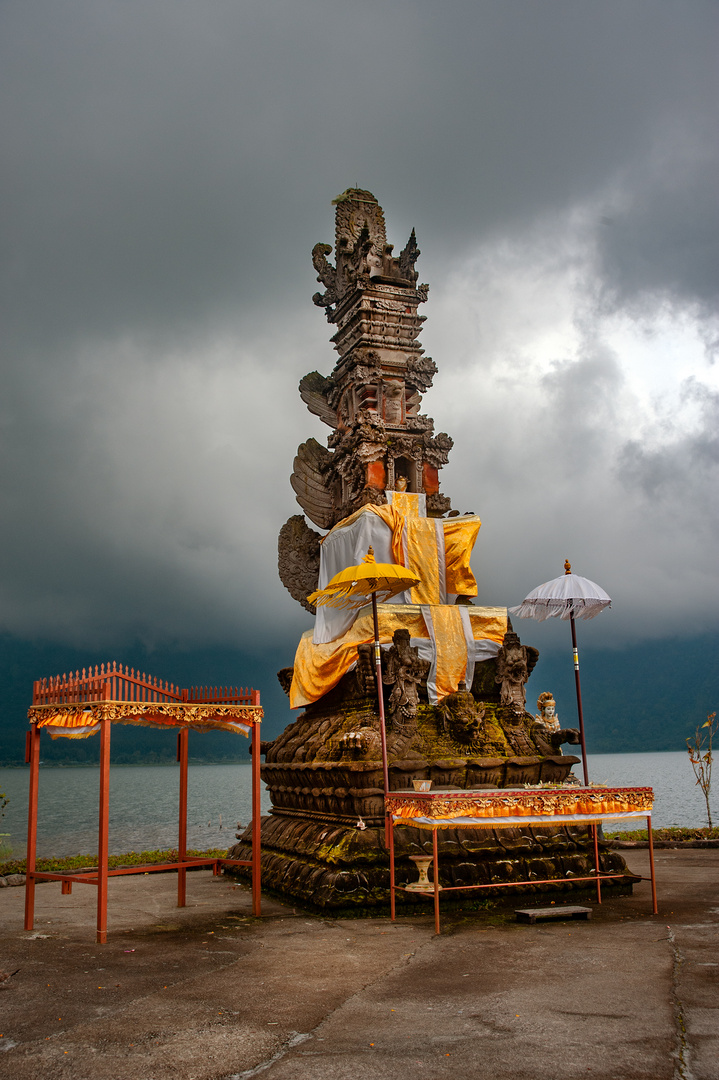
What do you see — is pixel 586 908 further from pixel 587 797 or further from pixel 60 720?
pixel 60 720

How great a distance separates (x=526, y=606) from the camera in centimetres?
1292

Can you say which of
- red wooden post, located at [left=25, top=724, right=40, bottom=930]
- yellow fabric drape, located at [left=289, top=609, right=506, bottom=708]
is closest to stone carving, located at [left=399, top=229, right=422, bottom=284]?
yellow fabric drape, located at [left=289, top=609, right=506, bottom=708]

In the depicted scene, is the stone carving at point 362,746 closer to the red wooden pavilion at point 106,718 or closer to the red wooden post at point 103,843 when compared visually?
the red wooden pavilion at point 106,718

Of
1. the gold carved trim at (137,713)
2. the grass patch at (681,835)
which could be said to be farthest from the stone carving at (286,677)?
the grass patch at (681,835)

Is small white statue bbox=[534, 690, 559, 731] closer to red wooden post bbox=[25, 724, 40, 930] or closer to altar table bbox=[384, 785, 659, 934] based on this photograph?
altar table bbox=[384, 785, 659, 934]

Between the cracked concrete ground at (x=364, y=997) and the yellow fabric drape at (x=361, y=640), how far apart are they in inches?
165

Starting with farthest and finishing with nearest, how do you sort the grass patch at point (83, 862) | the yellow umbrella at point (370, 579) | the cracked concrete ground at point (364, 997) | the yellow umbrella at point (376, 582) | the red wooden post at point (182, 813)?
the grass patch at point (83, 862) < the red wooden post at point (182, 813) < the yellow umbrella at point (370, 579) < the yellow umbrella at point (376, 582) < the cracked concrete ground at point (364, 997)

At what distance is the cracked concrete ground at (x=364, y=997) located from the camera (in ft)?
17.5

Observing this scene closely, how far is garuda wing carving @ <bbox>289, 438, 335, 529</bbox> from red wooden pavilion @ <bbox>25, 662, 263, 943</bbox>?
6628mm

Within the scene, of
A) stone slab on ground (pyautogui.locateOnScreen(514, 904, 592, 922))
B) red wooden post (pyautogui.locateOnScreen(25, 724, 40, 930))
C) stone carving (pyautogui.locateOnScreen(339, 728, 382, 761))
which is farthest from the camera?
stone carving (pyautogui.locateOnScreen(339, 728, 382, 761))

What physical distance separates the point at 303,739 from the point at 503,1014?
27.3ft

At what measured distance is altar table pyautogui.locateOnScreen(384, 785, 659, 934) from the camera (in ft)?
31.3

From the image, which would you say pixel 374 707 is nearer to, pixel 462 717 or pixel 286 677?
pixel 462 717

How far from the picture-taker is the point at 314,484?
57.1 ft
